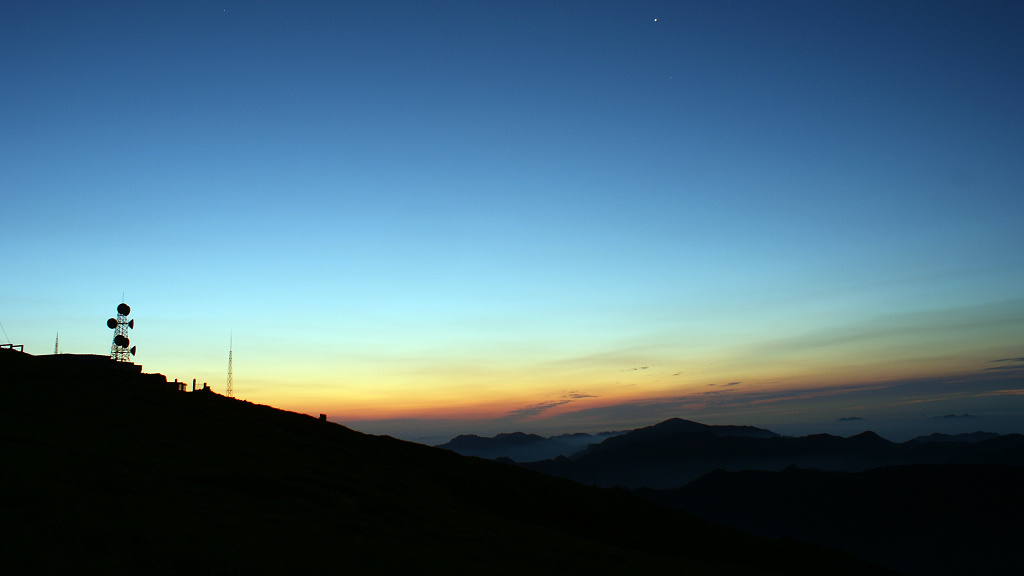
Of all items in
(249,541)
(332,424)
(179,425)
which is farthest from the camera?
(332,424)

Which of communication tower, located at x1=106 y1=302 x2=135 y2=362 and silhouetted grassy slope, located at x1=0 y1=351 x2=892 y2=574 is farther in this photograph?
communication tower, located at x1=106 y1=302 x2=135 y2=362

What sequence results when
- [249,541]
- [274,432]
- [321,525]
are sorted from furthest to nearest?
[274,432]
[321,525]
[249,541]

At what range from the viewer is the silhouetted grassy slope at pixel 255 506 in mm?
19078

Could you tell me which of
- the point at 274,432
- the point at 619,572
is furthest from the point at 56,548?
the point at 274,432

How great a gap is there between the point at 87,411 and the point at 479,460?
45.9 meters

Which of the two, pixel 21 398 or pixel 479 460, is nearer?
pixel 21 398

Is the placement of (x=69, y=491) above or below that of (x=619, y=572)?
above

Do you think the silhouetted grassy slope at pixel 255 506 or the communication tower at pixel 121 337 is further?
the communication tower at pixel 121 337

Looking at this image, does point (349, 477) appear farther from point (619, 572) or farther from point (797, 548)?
point (797, 548)

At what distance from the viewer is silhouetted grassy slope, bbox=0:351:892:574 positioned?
19.1 meters

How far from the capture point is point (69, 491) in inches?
875

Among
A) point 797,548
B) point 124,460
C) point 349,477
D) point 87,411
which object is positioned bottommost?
point 797,548

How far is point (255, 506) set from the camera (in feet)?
87.9

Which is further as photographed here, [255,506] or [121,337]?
[121,337]
